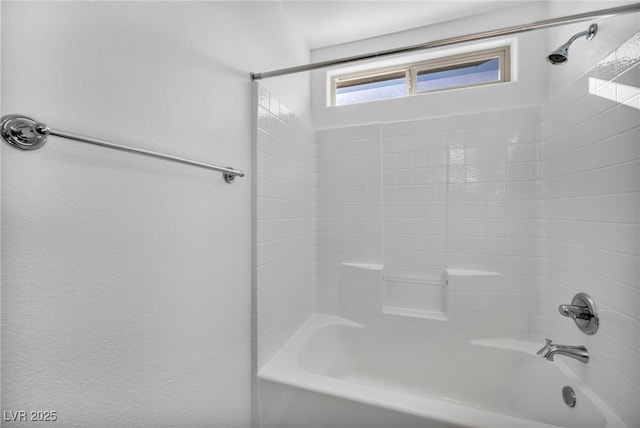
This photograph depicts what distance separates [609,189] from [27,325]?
180cm

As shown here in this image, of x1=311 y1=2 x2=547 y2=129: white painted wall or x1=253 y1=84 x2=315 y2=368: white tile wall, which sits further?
x1=311 y1=2 x2=547 y2=129: white painted wall

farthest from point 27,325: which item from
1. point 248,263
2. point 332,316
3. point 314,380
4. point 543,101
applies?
point 543,101

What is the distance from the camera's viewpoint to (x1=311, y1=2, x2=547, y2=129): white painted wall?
1642mm

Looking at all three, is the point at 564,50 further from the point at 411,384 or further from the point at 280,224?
the point at 411,384

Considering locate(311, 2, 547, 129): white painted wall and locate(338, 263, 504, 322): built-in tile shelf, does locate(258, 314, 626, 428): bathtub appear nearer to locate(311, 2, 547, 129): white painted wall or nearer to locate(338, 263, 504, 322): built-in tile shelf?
locate(338, 263, 504, 322): built-in tile shelf

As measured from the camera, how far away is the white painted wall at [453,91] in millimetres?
1642

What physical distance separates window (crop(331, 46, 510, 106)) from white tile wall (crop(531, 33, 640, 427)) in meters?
0.48

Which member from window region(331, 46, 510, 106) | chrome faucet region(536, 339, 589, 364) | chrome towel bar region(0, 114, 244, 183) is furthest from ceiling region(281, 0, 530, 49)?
chrome faucet region(536, 339, 589, 364)

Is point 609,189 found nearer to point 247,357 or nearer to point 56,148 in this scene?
point 247,357

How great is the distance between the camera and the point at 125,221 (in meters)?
0.71

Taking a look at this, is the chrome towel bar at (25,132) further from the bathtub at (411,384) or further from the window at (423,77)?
the window at (423,77)

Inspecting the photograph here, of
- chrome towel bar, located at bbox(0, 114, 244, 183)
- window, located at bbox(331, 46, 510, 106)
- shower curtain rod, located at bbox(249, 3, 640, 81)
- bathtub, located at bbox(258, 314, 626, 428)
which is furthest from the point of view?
window, located at bbox(331, 46, 510, 106)

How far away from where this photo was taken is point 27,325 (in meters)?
0.53

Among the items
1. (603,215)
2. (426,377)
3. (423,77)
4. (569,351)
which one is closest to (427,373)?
(426,377)
